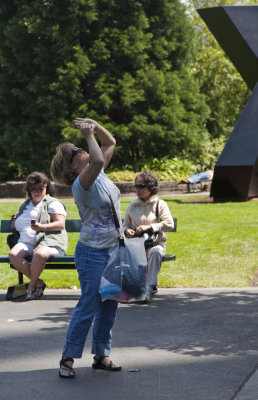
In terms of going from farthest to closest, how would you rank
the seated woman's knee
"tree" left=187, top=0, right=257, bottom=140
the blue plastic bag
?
"tree" left=187, top=0, right=257, bottom=140 → the seated woman's knee → the blue plastic bag

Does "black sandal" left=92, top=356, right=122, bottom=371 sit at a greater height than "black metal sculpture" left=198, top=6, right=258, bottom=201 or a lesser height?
lesser

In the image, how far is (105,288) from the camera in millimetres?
4340

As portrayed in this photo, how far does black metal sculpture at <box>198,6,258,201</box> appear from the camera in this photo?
15.9 metres

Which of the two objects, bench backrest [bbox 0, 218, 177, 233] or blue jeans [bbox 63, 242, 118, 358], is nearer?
blue jeans [bbox 63, 242, 118, 358]

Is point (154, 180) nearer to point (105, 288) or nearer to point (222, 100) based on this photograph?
point (105, 288)

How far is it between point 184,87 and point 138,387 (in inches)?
982

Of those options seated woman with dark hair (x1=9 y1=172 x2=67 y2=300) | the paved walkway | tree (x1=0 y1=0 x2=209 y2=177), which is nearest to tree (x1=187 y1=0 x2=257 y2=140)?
tree (x1=0 y1=0 x2=209 y2=177)

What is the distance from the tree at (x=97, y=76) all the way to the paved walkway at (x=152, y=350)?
18.8 m

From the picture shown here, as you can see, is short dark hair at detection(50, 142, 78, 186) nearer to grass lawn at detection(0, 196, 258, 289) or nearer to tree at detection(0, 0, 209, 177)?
grass lawn at detection(0, 196, 258, 289)

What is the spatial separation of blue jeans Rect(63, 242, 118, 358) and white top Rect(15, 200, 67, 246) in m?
2.84

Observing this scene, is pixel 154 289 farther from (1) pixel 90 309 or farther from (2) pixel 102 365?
(1) pixel 90 309

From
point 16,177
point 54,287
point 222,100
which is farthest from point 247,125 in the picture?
point 222,100

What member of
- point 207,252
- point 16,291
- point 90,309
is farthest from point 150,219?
point 90,309

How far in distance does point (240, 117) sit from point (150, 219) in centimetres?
930
